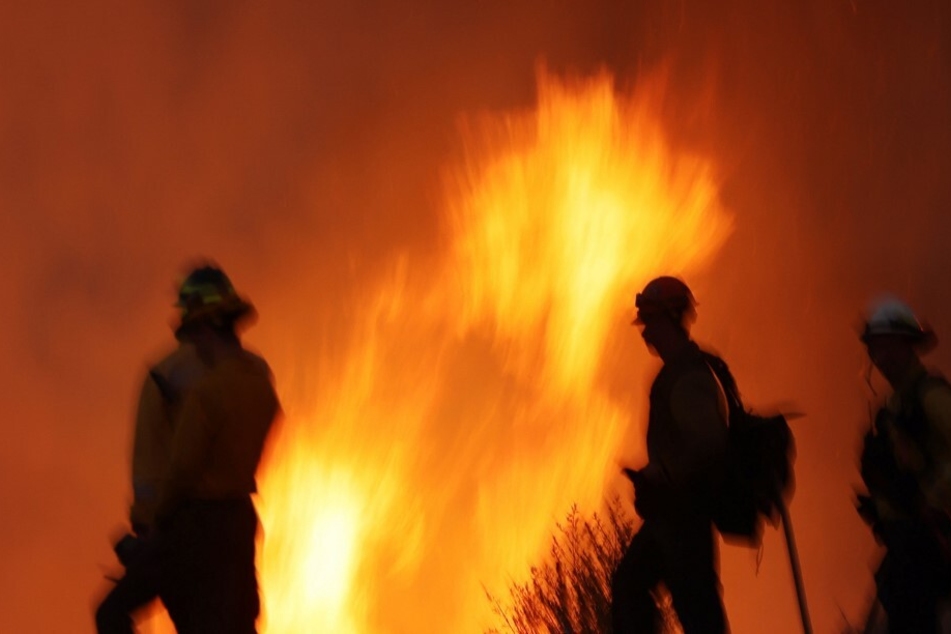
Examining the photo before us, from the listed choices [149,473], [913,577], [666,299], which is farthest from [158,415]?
[913,577]

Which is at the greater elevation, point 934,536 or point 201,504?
point 201,504

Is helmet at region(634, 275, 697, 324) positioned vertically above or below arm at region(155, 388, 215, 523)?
above

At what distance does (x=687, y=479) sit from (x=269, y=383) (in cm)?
167

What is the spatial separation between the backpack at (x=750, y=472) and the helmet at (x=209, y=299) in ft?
6.45

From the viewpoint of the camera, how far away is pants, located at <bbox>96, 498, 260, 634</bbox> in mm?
7113

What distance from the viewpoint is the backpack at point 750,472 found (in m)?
7.83

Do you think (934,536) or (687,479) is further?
(934,536)

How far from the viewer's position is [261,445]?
7402 mm

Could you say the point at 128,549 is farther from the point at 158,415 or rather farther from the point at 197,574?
the point at 158,415

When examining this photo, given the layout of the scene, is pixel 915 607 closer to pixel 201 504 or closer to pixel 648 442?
pixel 648 442

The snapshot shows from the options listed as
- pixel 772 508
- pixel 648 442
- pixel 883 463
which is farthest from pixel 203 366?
pixel 883 463

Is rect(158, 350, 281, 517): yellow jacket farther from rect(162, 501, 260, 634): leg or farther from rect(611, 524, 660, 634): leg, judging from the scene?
rect(611, 524, 660, 634): leg

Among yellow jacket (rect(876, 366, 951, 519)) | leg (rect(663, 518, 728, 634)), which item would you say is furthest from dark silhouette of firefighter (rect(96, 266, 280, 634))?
yellow jacket (rect(876, 366, 951, 519))

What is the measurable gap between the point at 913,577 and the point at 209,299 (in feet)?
10.6
